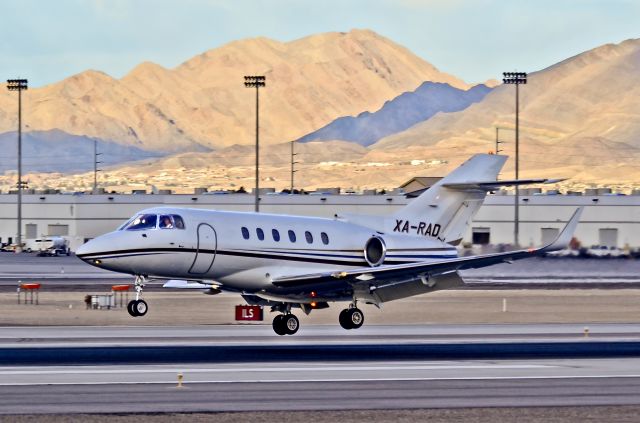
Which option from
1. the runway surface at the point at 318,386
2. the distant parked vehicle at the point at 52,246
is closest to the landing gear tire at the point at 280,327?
the runway surface at the point at 318,386

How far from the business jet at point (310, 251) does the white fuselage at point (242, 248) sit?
4 centimetres

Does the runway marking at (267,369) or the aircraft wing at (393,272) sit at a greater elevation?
the aircraft wing at (393,272)

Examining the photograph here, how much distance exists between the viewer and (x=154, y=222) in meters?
45.0

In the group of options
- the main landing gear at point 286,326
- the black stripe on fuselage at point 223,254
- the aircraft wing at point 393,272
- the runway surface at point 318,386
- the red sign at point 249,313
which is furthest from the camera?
the red sign at point 249,313

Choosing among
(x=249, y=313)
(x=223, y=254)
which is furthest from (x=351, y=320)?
(x=223, y=254)

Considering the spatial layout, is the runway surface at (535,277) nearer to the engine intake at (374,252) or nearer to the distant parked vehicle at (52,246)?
the engine intake at (374,252)

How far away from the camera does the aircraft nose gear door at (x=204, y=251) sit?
45.4 m

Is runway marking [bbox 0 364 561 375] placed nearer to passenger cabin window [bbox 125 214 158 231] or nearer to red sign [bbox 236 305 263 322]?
passenger cabin window [bbox 125 214 158 231]

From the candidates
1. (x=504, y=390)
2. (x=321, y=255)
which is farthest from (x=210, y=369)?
(x=321, y=255)

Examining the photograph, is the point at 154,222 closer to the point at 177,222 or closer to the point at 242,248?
the point at 177,222

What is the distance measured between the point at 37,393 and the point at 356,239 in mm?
21901

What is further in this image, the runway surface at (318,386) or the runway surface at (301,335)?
the runway surface at (301,335)

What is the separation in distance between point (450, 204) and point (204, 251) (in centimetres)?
1164

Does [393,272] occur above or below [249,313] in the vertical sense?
above
